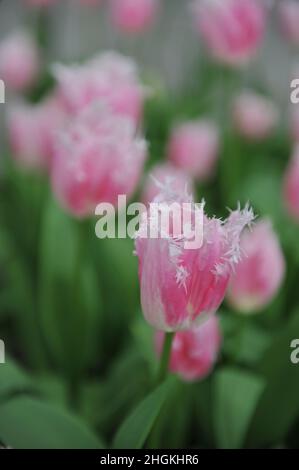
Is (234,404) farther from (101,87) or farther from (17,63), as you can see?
(17,63)

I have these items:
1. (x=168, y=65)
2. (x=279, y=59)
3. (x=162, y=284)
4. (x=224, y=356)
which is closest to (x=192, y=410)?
(x=224, y=356)

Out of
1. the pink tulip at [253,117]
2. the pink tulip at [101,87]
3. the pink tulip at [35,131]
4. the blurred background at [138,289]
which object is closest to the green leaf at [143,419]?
the blurred background at [138,289]

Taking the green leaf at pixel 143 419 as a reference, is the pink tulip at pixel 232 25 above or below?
above

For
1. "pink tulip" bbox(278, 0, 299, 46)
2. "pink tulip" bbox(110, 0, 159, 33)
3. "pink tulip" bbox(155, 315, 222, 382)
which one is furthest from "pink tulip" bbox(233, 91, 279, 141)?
"pink tulip" bbox(155, 315, 222, 382)

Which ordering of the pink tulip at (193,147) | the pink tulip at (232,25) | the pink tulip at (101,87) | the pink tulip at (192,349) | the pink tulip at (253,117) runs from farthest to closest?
the pink tulip at (253,117)
the pink tulip at (193,147)
the pink tulip at (232,25)
the pink tulip at (101,87)
the pink tulip at (192,349)

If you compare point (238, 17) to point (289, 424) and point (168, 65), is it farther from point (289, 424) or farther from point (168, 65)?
point (168, 65)

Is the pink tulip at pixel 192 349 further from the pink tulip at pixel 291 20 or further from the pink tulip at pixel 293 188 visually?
the pink tulip at pixel 291 20
